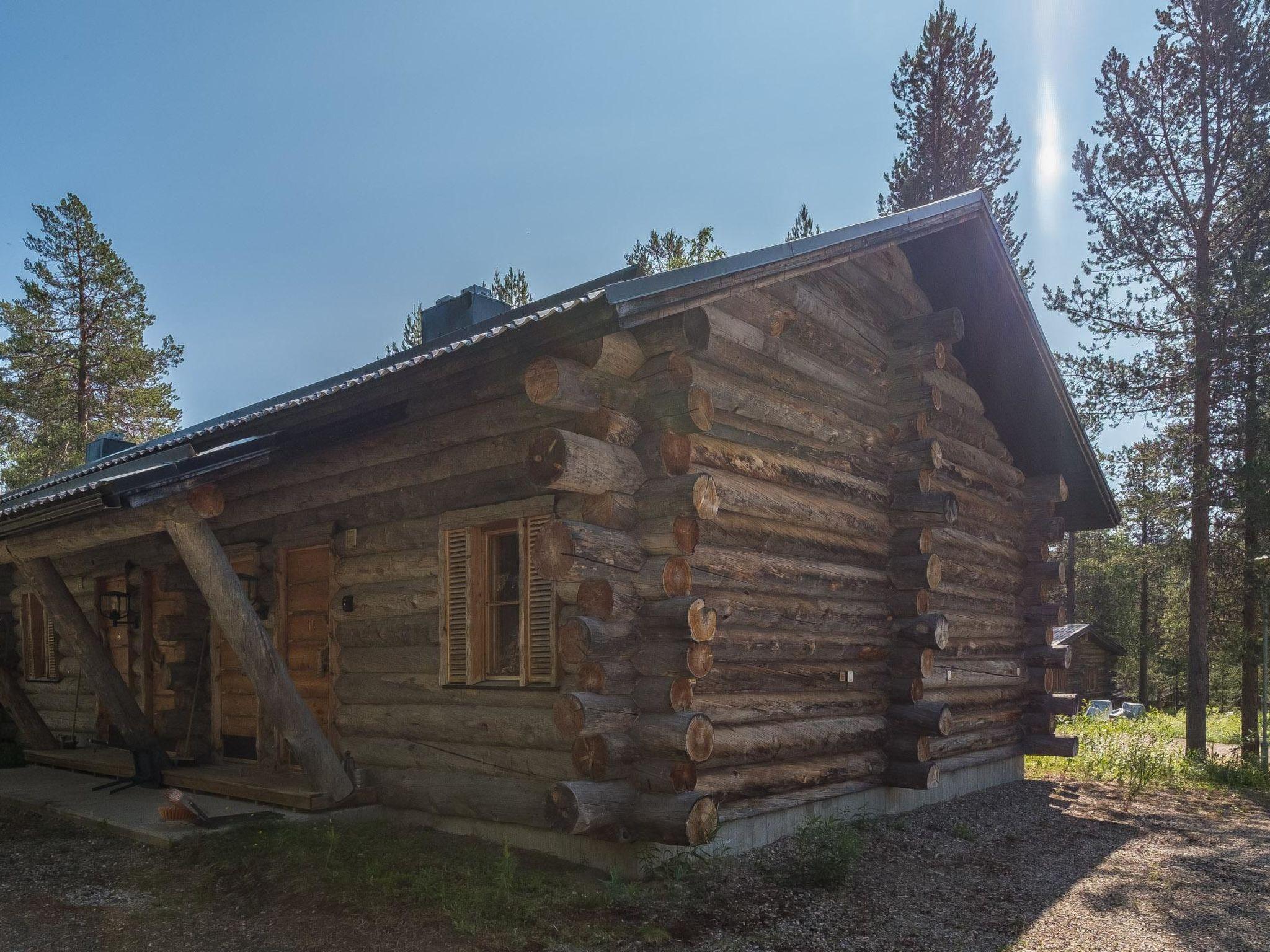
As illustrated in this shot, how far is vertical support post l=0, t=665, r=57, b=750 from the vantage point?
1157cm

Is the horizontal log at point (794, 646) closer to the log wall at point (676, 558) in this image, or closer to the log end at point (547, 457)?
the log wall at point (676, 558)

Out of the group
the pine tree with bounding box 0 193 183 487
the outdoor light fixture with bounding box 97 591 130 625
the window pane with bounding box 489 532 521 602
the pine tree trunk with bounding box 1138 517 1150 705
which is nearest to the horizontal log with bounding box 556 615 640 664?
the window pane with bounding box 489 532 521 602

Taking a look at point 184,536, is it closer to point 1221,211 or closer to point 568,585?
point 568,585

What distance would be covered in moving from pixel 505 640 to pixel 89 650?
4414 mm

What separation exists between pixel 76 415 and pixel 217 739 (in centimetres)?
2176

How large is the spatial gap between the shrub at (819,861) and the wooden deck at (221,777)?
3414mm

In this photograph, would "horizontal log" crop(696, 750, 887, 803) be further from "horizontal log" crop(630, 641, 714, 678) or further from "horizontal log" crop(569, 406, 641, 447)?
"horizontal log" crop(569, 406, 641, 447)

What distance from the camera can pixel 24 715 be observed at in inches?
460

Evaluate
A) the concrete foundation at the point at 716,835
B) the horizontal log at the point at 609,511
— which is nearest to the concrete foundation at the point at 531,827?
the concrete foundation at the point at 716,835

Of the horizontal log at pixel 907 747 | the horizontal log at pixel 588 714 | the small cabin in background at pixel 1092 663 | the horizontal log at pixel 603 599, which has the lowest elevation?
the small cabin in background at pixel 1092 663

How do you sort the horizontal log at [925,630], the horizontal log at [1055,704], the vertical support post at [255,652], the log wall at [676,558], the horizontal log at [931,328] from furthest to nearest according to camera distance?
1. the horizontal log at [1055,704]
2. the horizontal log at [931,328]
3. the horizontal log at [925,630]
4. the vertical support post at [255,652]
5. the log wall at [676,558]

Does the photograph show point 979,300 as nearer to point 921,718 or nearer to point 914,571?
point 914,571

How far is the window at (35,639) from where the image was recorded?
45.4 feet

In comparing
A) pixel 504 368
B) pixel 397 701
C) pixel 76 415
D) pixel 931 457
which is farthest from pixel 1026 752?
pixel 76 415
